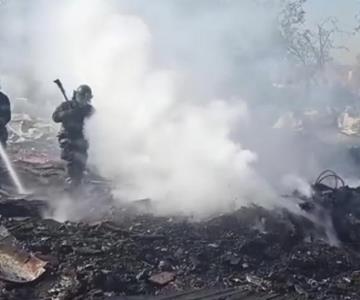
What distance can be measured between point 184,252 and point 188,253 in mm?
71

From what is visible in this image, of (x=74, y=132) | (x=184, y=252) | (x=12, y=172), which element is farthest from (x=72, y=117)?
(x=184, y=252)

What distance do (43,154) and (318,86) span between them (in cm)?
2027

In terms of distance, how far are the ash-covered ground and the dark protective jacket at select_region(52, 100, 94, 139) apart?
1.65 meters

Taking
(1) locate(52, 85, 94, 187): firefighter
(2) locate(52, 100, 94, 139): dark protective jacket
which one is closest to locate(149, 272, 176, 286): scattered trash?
(1) locate(52, 85, 94, 187): firefighter

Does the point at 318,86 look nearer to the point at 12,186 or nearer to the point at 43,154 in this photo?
the point at 43,154

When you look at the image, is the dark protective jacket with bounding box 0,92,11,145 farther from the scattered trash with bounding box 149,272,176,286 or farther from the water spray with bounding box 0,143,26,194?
the scattered trash with bounding box 149,272,176,286

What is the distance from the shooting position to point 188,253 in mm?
8477

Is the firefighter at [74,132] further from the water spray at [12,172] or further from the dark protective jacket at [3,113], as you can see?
the dark protective jacket at [3,113]

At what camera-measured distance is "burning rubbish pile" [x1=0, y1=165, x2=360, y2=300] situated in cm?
757

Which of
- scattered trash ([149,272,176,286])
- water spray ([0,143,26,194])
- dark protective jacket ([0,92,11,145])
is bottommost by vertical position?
scattered trash ([149,272,176,286])

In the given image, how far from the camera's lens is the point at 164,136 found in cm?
1391

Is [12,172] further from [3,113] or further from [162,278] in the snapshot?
[162,278]

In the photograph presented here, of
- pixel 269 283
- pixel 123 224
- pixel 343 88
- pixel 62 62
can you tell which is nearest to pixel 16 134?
pixel 62 62

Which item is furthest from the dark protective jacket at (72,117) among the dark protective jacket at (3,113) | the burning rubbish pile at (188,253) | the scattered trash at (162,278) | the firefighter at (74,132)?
the scattered trash at (162,278)
